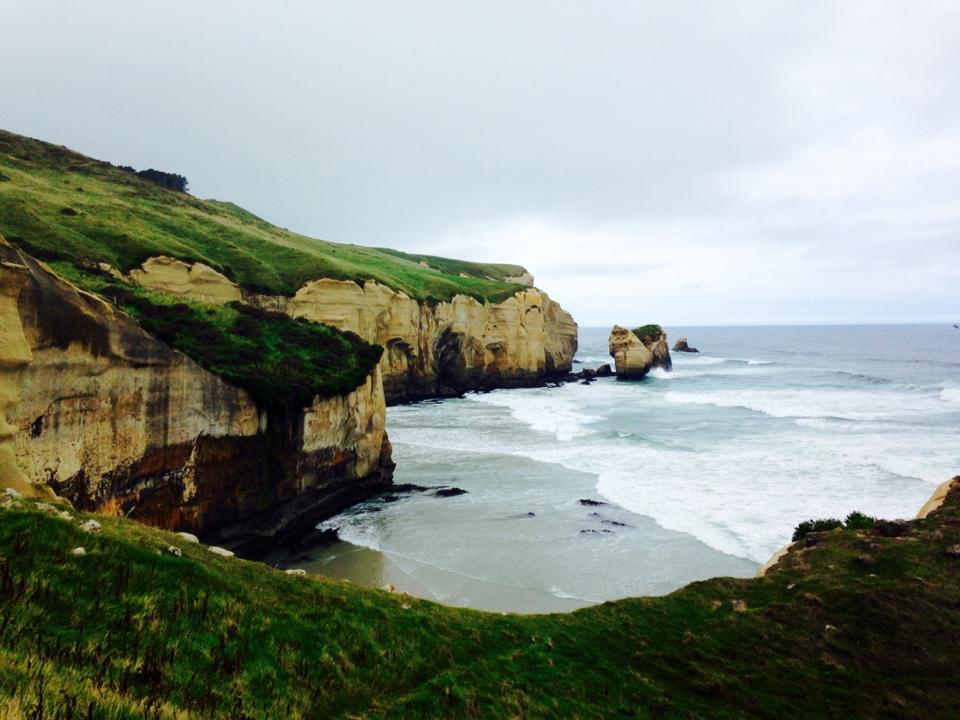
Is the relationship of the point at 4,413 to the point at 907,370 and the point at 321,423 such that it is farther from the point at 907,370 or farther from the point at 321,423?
the point at 907,370

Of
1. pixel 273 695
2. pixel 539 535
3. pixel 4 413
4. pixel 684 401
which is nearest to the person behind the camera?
pixel 273 695

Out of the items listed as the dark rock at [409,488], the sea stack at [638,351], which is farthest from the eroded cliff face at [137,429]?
the sea stack at [638,351]

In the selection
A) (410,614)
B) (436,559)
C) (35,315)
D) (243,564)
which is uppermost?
(35,315)

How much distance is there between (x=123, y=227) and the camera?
34.5 m

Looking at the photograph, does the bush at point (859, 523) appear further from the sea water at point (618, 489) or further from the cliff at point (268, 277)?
the cliff at point (268, 277)

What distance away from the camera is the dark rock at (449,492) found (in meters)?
23.8

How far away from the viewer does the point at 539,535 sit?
63.4ft

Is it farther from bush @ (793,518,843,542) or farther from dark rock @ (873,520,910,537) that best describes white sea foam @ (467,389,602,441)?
dark rock @ (873,520,910,537)

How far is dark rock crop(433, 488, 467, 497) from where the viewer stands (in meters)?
23.8

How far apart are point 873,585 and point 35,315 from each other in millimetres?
19906

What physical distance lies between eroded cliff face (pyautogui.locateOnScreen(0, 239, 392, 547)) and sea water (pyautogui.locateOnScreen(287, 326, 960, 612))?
2.84m

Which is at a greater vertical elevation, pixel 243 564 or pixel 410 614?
pixel 243 564

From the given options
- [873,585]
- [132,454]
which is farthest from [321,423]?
[873,585]

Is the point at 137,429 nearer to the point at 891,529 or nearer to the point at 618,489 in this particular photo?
the point at 618,489
